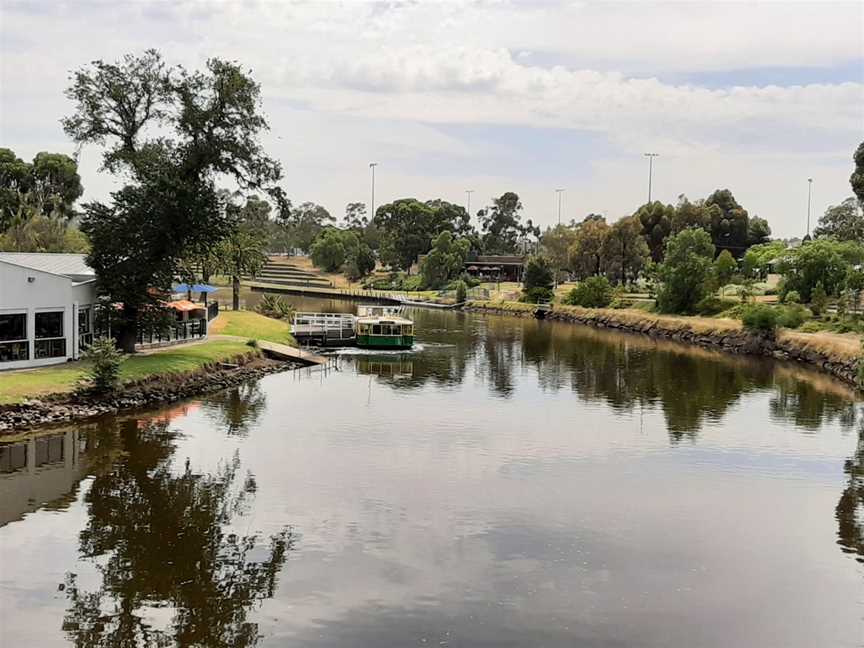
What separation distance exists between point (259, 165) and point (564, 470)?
74.6ft

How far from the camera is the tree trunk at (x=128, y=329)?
130ft

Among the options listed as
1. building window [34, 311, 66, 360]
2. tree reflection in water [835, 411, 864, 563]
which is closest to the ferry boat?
building window [34, 311, 66, 360]

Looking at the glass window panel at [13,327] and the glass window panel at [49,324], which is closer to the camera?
the glass window panel at [13,327]

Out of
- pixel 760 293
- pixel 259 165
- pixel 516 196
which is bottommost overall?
pixel 760 293

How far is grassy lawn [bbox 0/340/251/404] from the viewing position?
1225 inches

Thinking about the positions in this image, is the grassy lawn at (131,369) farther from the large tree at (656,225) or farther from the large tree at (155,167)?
the large tree at (656,225)

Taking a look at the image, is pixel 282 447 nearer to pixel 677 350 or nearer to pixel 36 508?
pixel 36 508

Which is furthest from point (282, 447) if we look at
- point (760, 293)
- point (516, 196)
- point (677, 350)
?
point (516, 196)

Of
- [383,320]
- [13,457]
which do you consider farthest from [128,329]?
[383,320]

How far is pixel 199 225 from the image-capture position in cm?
4025

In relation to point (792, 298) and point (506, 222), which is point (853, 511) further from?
point (506, 222)

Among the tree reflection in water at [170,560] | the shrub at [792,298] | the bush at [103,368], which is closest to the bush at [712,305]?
the shrub at [792,298]

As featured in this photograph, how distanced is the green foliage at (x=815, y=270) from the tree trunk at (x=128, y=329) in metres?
54.8

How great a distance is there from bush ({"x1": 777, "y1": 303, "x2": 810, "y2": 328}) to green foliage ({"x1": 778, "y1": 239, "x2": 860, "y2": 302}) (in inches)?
262
